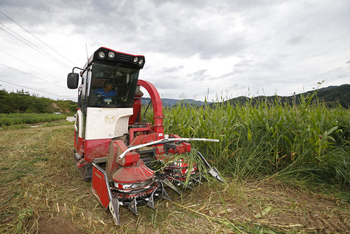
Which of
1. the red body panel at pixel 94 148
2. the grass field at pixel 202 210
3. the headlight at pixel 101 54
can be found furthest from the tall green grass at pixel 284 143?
the headlight at pixel 101 54

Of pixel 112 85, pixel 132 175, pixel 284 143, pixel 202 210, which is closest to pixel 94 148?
pixel 112 85

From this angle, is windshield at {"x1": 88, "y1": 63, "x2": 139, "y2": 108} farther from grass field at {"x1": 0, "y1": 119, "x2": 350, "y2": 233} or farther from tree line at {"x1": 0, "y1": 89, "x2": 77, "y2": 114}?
tree line at {"x1": 0, "y1": 89, "x2": 77, "y2": 114}

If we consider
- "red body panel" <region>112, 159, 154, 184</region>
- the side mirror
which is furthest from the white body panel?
"red body panel" <region>112, 159, 154, 184</region>

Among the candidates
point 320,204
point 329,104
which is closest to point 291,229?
point 320,204

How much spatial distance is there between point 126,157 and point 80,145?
2.14m

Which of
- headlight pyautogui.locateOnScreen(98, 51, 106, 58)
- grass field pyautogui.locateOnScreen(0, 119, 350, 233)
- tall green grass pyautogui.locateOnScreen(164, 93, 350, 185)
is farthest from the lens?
headlight pyautogui.locateOnScreen(98, 51, 106, 58)

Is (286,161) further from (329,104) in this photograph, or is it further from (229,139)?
(329,104)

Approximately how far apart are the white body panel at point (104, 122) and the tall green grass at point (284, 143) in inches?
58.5

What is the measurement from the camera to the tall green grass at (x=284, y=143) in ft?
9.09

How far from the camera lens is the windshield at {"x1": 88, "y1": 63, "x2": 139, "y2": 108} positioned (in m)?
3.49

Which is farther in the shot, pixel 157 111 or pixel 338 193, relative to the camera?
pixel 157 111

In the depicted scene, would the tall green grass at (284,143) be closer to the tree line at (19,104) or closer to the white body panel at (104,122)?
the white body panel at (104,122)

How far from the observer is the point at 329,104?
4059 mm

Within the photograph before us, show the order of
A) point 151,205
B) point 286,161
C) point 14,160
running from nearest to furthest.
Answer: point 151,205, point 286,161, point 14,160
